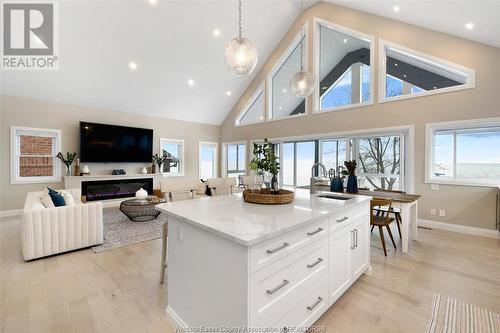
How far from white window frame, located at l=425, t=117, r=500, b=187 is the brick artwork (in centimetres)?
858

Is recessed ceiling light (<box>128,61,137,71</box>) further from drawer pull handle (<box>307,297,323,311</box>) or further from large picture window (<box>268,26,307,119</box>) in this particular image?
drawer pull handle (<box>307,297,323,311</box>)

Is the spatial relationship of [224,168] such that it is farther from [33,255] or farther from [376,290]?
[376,290]

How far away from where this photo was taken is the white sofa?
109 inches

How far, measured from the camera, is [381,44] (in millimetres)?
4828

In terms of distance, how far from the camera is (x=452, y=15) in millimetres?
3562

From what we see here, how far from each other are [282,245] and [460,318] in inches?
71.6

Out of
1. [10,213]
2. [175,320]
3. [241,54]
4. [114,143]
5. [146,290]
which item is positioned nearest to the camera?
[175,320]

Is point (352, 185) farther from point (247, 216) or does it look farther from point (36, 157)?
point (36, 157)

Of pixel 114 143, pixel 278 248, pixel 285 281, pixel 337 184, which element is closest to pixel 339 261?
pixel 285 281

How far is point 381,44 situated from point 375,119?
1636 mm

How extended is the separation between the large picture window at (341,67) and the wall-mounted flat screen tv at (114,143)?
5238 millimetres

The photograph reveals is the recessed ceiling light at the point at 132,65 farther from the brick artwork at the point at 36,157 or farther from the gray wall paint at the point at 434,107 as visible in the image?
the gray wall paint at the point at 434,107

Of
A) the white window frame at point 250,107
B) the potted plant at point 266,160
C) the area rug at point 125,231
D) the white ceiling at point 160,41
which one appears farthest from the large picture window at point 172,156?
the potted plant at point 266,160

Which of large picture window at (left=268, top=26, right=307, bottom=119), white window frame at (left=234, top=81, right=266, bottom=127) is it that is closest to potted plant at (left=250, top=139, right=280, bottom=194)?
large picture window at (left=268, top=26, right=307, bottom=119)
